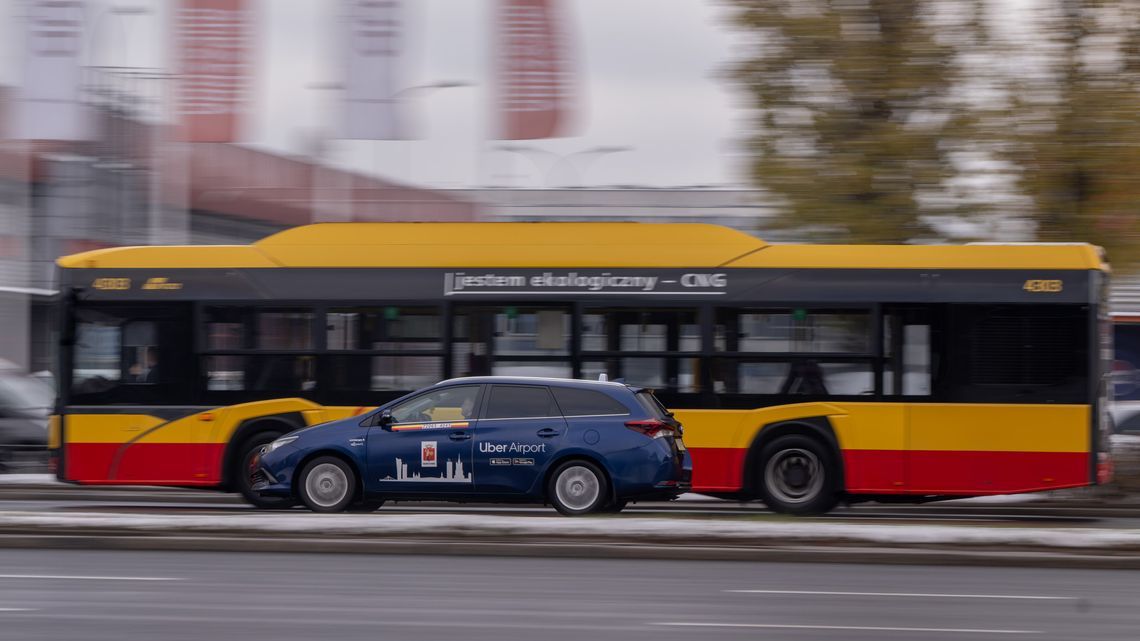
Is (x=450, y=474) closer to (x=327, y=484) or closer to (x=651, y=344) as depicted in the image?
(x=327, y=484)

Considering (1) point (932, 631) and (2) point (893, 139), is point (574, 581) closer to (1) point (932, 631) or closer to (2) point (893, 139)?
(1) point (932, 631)

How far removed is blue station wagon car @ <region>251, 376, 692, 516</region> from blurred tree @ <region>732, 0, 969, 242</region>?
629 cm

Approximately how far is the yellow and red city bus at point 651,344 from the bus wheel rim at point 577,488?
1535 millimetres

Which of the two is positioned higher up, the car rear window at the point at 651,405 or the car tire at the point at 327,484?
the car rear window at the point at 651,405

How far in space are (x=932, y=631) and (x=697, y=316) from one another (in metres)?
8.09

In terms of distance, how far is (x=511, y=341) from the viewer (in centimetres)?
1623

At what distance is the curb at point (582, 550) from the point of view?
36.6ft

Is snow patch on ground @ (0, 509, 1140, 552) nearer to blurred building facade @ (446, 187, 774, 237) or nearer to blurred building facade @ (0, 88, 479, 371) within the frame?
blurred building facade @ (0, 88, 479, 371)

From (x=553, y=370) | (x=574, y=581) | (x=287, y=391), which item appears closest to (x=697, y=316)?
(x=553, y=370)

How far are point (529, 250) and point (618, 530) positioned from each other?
17.7 feet

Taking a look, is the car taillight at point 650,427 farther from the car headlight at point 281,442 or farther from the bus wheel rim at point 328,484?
the car headlight at point 281,442

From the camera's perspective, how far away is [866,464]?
15531mm

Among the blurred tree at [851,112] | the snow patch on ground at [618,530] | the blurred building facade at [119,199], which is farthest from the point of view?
the blurred building facade at [119,199]

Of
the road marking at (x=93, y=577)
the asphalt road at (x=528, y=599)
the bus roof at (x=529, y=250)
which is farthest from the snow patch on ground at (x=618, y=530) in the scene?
the bus roof at (x=529, y=250)
